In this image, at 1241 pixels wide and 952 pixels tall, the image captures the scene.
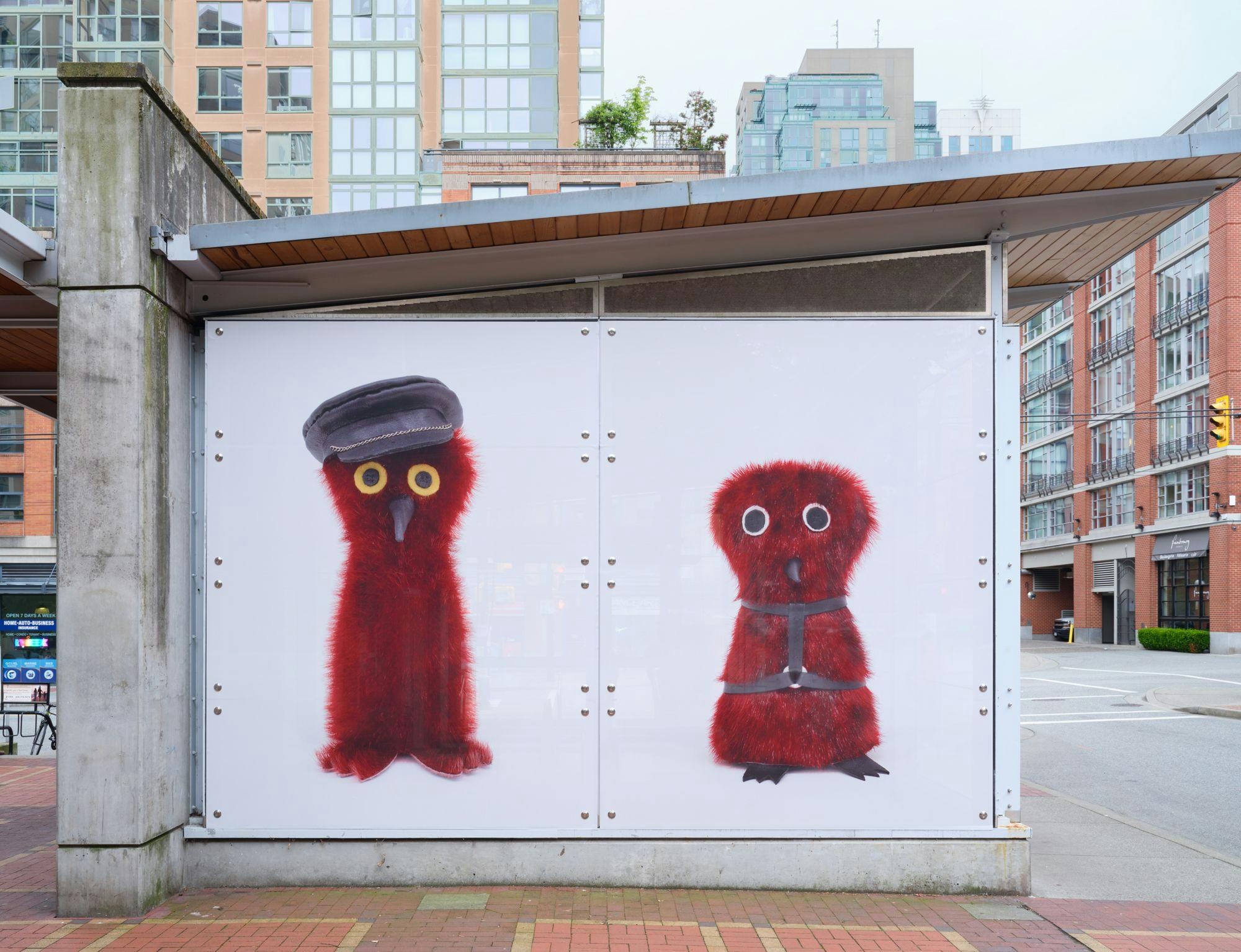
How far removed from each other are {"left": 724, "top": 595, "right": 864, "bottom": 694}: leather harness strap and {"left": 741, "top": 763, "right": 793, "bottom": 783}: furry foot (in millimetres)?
448

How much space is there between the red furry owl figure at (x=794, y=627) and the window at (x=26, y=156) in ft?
163

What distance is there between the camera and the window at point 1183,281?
47938mm

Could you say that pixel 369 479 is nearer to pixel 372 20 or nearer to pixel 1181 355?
pixel 372 20

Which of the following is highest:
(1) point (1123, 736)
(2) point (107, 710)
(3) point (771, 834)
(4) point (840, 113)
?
(4) point (840, 113)

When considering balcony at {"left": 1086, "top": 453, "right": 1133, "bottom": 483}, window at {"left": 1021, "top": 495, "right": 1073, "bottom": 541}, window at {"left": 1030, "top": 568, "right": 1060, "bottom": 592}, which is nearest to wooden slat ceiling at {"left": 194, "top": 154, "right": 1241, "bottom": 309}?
balcony at {"left": 1086, "top": 453, "right": 1133, "bottom": 483}

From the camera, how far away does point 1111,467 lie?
189ft

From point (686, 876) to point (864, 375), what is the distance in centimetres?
332

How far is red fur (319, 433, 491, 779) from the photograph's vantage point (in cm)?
693

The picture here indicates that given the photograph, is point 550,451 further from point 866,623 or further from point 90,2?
point 90,2

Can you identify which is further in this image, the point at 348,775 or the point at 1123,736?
the point at 1123,736

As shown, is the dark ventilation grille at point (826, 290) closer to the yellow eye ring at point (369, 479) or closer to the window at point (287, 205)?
the yellow eye ring at point (369, 479)

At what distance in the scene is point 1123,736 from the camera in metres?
16.8

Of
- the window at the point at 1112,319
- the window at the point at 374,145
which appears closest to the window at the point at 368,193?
the window at the point at 374,145

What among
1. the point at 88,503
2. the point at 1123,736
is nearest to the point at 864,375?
the point at 88,503
